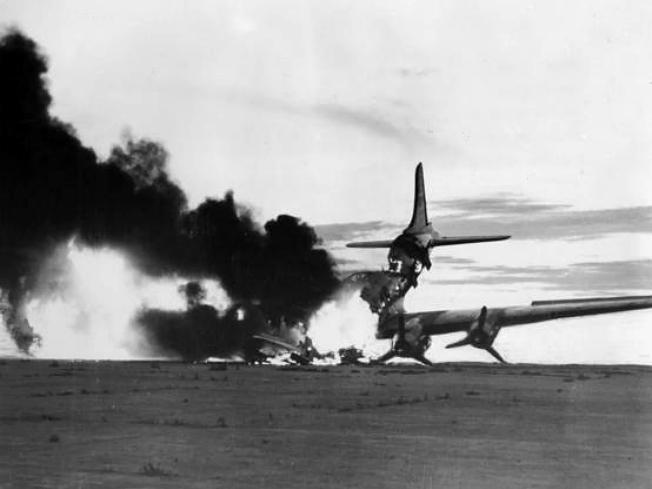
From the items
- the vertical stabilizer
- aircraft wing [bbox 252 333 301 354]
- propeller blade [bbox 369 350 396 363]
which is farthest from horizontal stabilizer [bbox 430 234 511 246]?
aircraft wing [bbox 252 333 301 354]

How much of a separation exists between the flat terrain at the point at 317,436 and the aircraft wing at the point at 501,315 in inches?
913

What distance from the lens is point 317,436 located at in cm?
2206

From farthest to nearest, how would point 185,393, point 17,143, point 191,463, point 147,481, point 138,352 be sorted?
point 138,352 < point 17,143 < point 185,393 < point 191,463 < point 147,481

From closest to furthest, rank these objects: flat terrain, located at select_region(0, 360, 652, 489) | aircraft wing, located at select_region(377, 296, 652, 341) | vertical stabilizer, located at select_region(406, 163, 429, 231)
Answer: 1. flat terrain, located at select_region(0, 360, 652, 489)
2. aircraft wing, located at select_region(377, 296, 652, 341)
3. vertical stabilizer, located at select_region(406, 163, 429, 231)

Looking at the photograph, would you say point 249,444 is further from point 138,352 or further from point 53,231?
point 138,352

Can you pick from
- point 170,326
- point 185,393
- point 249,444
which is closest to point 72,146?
point 170,326

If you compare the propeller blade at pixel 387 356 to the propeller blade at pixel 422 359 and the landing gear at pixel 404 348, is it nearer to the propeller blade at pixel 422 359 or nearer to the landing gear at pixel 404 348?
the landing gear at pixel 404 348

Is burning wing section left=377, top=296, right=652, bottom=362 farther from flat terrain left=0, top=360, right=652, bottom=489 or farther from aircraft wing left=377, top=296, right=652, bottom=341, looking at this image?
flat terrain left=0, top=360, right=652, bottom=489

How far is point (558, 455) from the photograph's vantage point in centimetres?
1923

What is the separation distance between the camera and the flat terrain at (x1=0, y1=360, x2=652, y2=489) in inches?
631

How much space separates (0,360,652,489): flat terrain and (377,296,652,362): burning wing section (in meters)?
23.2

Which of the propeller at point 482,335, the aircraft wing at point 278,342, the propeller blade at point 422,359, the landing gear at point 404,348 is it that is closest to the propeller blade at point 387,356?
the landing gear at point 404,348

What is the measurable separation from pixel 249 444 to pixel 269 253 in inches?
2448

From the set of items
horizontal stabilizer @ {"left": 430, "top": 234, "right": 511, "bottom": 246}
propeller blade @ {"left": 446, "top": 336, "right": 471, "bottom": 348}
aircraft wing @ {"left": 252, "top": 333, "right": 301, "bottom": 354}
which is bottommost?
propeller blade @ {"left": 446, "top": 336, "right": 471, "bottom": 348}
